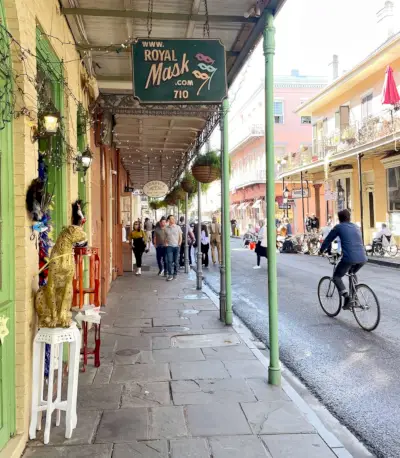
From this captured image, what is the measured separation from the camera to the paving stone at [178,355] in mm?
5707

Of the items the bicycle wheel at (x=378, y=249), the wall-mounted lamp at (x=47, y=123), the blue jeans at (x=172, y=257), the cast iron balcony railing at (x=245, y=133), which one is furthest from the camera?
the cast iron balcony railing at (x=245, y=133)

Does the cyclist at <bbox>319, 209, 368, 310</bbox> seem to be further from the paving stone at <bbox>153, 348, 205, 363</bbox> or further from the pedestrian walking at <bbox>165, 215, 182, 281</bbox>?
the pedestrian walking at <bbox>165, 215, 182, 281</bbox>

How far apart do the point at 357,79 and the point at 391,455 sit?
22.0m

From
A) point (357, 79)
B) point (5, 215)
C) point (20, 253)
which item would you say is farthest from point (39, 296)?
point (357, 79)

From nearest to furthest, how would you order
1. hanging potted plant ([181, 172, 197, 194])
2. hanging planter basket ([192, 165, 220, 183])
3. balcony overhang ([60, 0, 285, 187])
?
balcony overhang ([60, 0, 285, 187]), hanging planter basket ([192, 165, 220, 183]), hanging potted plant ([181, 172, 197, 194])

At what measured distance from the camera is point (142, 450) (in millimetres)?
3406

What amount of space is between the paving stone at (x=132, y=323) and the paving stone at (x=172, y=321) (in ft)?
0.40

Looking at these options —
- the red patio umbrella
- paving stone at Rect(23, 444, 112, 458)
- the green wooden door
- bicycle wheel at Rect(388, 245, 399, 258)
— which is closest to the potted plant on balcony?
the red patio umbrella

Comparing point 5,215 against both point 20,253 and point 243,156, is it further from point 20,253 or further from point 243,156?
point 243,156

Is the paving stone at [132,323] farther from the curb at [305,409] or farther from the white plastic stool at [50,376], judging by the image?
the white plastic stool at [50,376]

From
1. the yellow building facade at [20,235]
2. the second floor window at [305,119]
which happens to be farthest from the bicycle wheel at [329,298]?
the second floor window at [305,119]

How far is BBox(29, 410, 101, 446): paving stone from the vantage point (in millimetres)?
3553

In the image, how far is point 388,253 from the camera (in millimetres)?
18547

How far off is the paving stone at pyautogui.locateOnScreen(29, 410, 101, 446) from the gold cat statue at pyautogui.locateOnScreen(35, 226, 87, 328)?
2.76 feet
